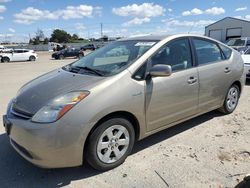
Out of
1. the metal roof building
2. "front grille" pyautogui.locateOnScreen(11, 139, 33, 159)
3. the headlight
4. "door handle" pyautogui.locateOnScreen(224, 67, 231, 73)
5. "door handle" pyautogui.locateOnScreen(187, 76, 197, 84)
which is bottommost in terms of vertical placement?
"front grille" pyautogui.locateOnScreen(11, 139, 33, 159)

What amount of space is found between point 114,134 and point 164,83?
102 centimetres

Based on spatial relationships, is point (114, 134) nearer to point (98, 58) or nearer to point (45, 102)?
point (45, 102)

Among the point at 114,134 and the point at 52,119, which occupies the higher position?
the point at 52,119

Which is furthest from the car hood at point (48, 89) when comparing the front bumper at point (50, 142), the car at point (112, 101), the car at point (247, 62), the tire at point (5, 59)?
the tire at point (5, 59)

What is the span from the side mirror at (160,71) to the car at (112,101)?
1cm

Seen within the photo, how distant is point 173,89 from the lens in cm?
389

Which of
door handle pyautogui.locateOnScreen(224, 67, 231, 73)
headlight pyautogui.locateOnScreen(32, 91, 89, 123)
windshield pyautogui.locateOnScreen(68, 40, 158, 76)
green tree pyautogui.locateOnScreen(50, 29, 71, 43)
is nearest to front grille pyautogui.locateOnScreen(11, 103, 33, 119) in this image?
headlight pyautogui.locateOnScreen(32, 91, 89, 123)

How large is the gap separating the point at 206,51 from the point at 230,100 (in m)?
1.26

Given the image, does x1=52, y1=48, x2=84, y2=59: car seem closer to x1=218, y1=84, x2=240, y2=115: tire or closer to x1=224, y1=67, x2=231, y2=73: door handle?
x1=218, y1=84, x2=240, y2=115: tire

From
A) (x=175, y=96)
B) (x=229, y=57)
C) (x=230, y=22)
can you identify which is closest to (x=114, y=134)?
(x=175, y=96)

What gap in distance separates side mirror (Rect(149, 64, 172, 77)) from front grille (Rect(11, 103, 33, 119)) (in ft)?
5.23

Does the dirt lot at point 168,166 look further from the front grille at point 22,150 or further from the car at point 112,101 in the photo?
the front grille at point 22,150

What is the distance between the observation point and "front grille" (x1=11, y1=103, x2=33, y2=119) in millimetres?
3073

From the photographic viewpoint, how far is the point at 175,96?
394 centimetres
